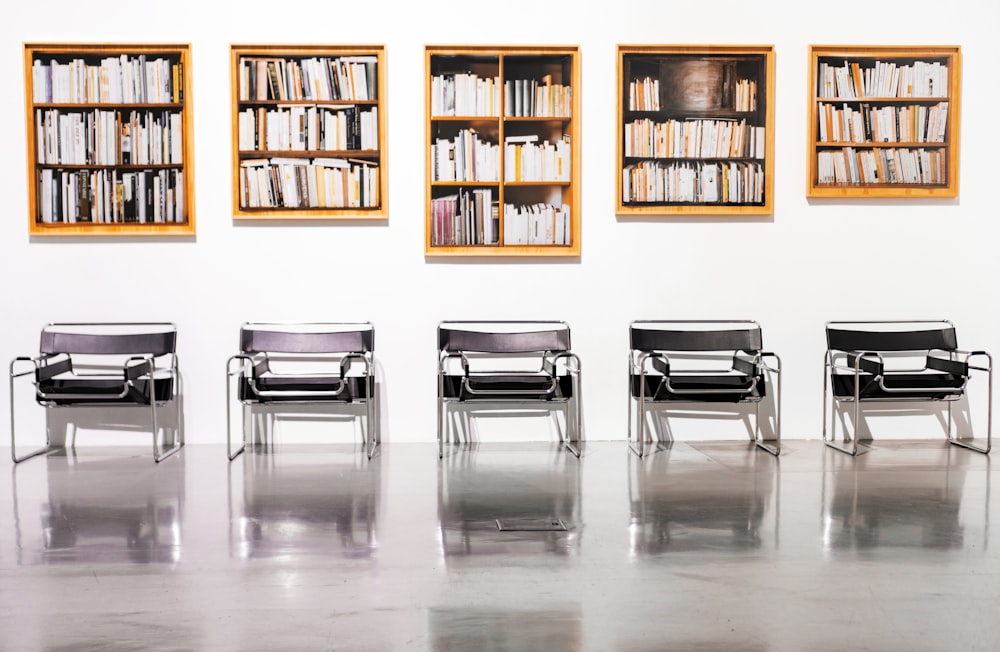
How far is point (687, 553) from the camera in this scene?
374 cm

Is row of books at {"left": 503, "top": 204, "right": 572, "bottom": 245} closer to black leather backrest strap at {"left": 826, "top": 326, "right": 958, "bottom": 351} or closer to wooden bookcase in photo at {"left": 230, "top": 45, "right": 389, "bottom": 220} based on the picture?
wooden bookcase in photo at {"left": 230, "top": 45, "right": 389, "bottom": 220}

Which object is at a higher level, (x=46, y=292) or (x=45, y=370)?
(x=46, y=292)

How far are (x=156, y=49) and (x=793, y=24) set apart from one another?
4.06 m

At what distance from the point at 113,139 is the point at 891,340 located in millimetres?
5108

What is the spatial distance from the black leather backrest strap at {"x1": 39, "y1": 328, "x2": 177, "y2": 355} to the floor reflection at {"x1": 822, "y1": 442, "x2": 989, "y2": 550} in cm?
398

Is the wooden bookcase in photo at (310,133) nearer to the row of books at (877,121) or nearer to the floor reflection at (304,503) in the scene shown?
the floor reflection at (304,503)

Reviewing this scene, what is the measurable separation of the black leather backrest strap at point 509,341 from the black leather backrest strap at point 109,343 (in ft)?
5.67

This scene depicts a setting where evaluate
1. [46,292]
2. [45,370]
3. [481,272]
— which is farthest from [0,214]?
[481,272]

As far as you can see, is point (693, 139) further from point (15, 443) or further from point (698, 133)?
point (15, 443)

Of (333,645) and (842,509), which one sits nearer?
(333,645)

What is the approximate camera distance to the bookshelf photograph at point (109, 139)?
6.14 meters

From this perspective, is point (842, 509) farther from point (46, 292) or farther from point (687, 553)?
point (46, 292)

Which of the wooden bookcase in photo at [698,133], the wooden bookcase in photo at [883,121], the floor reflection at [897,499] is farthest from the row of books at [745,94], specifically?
the floor reflection at [897,499]

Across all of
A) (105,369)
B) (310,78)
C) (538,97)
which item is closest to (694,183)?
(538,97)
